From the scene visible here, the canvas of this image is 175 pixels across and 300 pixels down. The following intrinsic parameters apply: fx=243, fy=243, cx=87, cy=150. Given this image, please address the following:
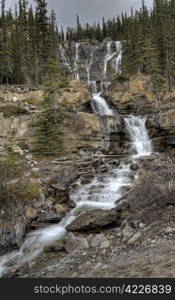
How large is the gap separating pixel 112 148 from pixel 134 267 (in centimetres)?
1758

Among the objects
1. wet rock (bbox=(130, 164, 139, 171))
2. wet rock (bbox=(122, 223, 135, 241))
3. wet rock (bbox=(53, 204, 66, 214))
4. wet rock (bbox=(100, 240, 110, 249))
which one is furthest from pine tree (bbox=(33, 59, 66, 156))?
wet rock (bbox=(100, 240, 110, 249))

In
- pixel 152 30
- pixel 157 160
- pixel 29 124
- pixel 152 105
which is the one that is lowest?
pixel 157 160

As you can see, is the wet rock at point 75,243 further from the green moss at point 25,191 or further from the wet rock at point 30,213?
the green moss at point 25,191

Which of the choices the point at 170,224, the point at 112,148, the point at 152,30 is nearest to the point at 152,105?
the point at 112,148

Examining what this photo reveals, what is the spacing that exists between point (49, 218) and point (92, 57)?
5870 cm

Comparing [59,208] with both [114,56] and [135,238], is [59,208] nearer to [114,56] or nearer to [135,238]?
[135,238]

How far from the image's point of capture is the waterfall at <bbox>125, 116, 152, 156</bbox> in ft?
78.8

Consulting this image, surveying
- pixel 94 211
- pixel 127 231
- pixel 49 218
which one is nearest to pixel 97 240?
pixel 127 231

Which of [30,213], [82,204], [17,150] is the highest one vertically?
[17,150]

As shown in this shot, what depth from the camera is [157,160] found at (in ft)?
60.3

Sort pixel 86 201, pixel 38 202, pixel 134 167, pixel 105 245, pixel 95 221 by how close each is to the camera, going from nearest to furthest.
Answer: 1. pixel 105 245
2. pixel 95 221
3. pixel 38 202
4. pixel 86 201
5. pixel 134 167

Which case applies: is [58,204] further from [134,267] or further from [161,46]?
Result: [161,46]

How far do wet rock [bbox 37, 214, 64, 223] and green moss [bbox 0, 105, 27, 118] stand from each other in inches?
561

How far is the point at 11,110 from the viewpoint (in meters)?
24.7
